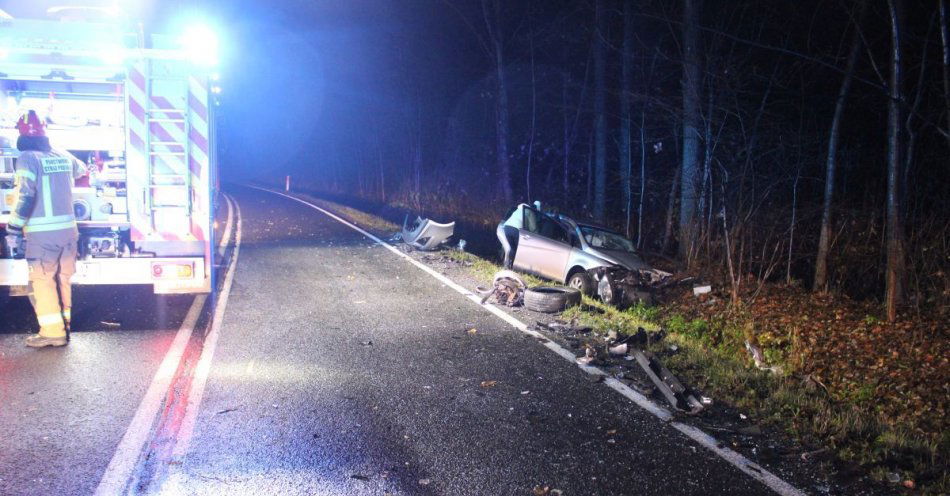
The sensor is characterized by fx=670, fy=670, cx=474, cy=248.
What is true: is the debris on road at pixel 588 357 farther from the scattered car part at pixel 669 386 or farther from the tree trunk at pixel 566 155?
the tree trunk at pixel 566 155

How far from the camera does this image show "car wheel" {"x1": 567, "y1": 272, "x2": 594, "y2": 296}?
36.5ft

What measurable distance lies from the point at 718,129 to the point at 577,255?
430cm

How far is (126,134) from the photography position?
305 inches

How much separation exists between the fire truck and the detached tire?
4.38 meters

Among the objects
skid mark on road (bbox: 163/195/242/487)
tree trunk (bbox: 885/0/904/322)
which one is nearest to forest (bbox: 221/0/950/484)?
tree trunk (bbox: 885/0/904/322)

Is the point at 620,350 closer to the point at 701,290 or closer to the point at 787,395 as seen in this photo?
the point at 787,395

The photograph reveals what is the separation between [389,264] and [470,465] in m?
9.91

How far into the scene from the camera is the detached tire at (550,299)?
954 centimetres

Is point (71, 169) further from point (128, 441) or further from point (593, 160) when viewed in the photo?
point (593, 160)

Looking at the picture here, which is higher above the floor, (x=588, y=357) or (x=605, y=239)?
(x=605, y=239)

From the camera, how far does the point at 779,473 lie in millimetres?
4477

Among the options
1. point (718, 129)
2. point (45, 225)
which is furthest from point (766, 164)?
point (45, 225)

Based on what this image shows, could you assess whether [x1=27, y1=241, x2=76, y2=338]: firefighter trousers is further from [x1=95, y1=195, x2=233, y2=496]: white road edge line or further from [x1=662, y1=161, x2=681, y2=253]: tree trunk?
[x1=662, y1=161, x2=681, y2=253]: tree trunk

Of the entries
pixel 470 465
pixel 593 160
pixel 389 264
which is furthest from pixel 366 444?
pixel 593 160
